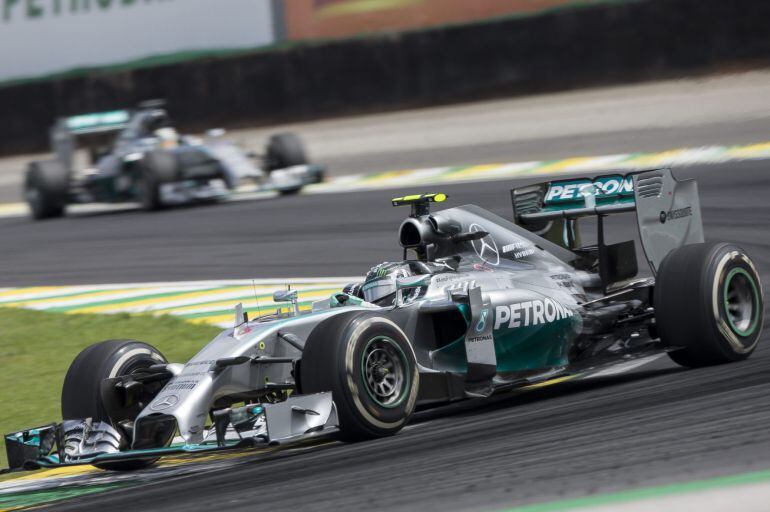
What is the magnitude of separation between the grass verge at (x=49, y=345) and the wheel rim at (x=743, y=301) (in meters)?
4.27

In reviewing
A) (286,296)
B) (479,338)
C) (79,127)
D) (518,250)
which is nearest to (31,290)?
(79,127)

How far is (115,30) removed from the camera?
28484 mm

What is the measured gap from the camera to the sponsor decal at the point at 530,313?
752cm

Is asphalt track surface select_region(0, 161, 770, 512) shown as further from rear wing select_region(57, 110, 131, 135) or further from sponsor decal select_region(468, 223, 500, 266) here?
rear wing select_region(57, 110, 131, 135)

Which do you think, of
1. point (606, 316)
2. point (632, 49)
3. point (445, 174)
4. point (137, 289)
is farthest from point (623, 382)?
point (632, 49)

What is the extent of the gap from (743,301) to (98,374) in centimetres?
384

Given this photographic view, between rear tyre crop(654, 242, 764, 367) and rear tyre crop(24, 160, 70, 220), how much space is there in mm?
14517

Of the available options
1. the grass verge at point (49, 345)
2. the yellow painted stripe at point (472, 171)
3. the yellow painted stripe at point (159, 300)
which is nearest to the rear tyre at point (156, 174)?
the yellow painted stripe at point (472, 171)

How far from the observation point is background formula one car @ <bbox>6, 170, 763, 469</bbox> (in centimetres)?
661

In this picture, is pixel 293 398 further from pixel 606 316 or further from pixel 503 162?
pixel 503 162

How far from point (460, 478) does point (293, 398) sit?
119 cm

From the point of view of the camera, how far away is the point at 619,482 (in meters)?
5.11

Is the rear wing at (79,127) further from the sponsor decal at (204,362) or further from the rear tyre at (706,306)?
the rear tyre at (706,306)

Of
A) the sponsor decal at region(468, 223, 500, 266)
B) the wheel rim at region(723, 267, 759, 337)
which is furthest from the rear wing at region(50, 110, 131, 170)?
the wheel rim at region(723, 267, 759, 337)
